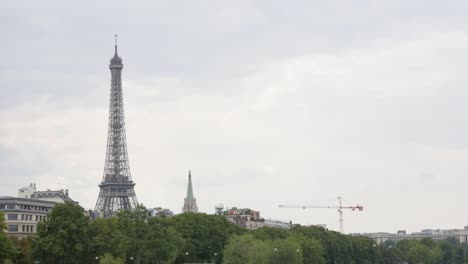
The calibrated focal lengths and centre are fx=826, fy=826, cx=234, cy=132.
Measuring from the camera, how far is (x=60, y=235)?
11619 centimetres

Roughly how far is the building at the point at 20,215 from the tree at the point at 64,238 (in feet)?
159

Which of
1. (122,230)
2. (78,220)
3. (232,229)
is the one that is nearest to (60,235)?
(78,220)

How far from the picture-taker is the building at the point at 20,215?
554ft

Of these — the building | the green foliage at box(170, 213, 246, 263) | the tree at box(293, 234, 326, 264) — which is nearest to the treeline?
the green foliage at box(170, 213, 246, 263)

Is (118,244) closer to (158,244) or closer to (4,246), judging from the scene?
(158,244)

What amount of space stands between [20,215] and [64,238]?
58460mm

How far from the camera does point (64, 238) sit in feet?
383

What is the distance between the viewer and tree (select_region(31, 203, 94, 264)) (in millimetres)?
115312

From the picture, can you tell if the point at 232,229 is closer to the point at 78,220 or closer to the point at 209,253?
the point at 209,253

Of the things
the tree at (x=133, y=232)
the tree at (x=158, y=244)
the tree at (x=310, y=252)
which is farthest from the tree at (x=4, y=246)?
the tree at (x=310, y=252)

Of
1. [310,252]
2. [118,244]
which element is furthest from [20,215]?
[310,252]

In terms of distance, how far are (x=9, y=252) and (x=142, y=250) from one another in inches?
810

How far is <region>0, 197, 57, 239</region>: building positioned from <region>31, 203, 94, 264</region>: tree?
1908 inches

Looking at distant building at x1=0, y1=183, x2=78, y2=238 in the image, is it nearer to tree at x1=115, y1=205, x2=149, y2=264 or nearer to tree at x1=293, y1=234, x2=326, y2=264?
tree at x1=115, y1=205, x2=149, y2=264
